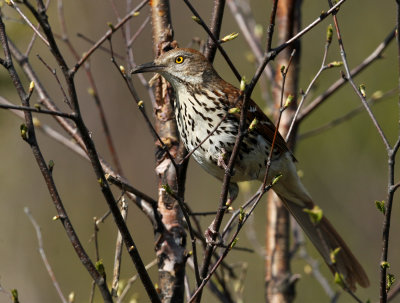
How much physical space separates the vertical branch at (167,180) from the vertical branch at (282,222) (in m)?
0.99

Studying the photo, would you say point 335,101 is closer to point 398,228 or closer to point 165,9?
point 398,228

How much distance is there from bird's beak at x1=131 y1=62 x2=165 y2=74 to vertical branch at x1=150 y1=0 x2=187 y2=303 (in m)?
0.12

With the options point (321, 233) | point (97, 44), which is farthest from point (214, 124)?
A: point (97, 44)

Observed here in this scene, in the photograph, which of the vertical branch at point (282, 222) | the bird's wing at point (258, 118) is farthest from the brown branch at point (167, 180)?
the vertical branch at point (282, 222)

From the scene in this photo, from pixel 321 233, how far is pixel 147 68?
154 cm

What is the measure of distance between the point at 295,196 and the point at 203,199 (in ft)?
13.1

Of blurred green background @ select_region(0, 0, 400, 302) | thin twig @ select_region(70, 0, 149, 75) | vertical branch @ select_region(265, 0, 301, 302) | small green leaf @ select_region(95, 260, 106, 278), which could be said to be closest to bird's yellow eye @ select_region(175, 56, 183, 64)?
vertical branch @ select_region(265, 0, 301, 302)

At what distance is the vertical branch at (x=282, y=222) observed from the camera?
13.1 ft

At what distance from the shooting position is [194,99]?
340 cm

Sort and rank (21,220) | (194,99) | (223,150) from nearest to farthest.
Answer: (223,150) → (194,99) → (21,220)

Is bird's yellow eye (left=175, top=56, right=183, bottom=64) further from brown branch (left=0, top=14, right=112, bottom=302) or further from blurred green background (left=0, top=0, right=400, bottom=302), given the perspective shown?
blurred green background (left=0, top=0, right=400, bottom=302)

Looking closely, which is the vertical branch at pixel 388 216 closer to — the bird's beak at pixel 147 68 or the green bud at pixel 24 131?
the green bud at pixel 24 131

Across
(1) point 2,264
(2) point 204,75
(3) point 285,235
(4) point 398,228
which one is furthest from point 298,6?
(1) point 2,264

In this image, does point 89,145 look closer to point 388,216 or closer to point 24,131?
point 24,131
